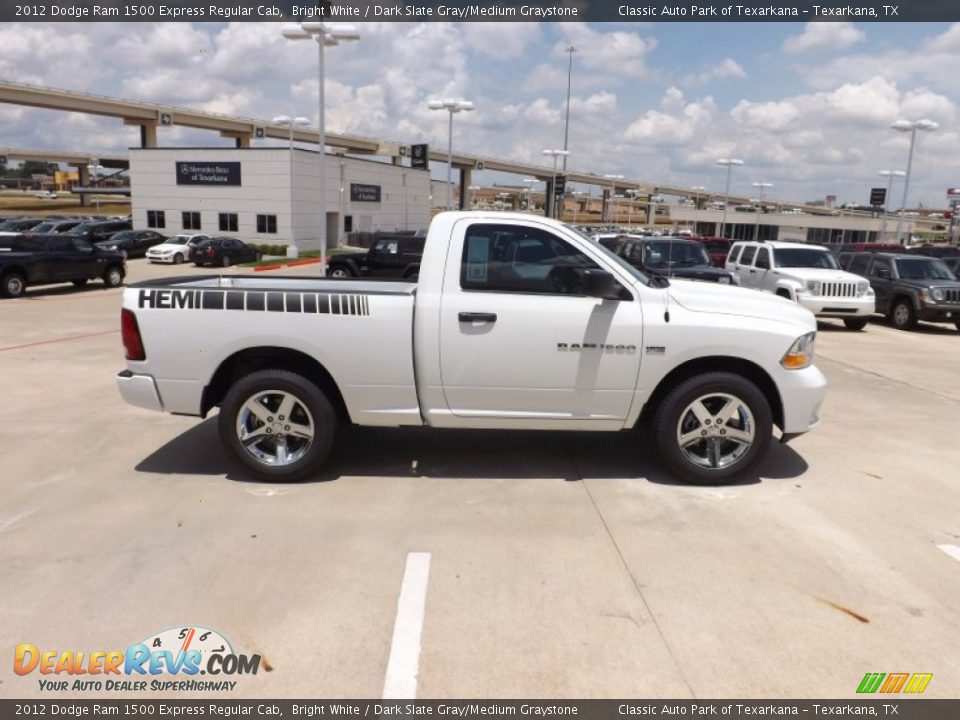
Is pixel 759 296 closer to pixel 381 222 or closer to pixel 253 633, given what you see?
pixel 253 633

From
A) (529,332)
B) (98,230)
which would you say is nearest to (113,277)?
(98,230)

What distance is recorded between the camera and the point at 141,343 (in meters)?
5.06

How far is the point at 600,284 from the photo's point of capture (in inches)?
188

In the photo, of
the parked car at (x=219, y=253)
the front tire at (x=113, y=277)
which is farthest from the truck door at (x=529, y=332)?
the parked car at (x=219, y=253)

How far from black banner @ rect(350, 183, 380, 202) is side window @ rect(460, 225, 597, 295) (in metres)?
→ 48.6

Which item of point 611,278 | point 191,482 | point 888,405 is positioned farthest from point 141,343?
point 888,405

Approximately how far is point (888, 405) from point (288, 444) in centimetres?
678

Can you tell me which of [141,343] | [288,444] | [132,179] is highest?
[132,179]

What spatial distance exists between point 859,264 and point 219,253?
27.4 meters

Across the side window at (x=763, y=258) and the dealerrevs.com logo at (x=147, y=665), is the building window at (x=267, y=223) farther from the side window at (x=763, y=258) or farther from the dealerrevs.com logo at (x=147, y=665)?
the dealerrevs.com logo at (x=147, y=665)

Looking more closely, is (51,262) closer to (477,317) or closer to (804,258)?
(477,317)

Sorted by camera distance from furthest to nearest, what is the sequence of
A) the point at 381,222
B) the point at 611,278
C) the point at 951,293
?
the point at 381,222
the point at 951,293
the point at 611,278

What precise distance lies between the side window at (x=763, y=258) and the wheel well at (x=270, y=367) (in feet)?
44.6
